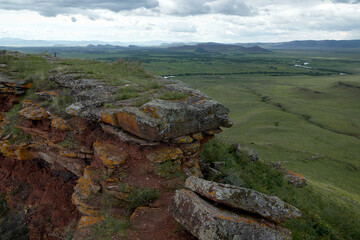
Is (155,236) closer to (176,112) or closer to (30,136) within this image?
(176,112)

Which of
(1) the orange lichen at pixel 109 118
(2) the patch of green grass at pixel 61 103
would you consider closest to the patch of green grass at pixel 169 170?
(1) the orange lichen at pixel 109 118

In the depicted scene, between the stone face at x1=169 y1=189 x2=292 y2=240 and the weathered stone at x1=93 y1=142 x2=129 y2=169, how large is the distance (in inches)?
149

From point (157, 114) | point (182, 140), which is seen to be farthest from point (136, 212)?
point (157, 114)

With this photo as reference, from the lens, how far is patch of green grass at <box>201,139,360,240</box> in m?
11.6

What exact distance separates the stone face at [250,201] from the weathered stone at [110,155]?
4.15 m

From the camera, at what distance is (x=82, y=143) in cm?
1202

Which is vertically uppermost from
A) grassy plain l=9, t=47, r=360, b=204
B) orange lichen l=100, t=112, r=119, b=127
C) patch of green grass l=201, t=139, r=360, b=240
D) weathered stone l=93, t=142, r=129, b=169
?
orange lichen l=100, t=112, r=119, b=127

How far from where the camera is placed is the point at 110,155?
10555 mm

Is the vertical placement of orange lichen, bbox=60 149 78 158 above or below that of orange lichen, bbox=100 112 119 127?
below

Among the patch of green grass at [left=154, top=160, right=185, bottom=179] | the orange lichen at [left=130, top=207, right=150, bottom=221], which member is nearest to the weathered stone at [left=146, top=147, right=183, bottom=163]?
the patch of green grass at [left=154, top=160, right=185, bottom=179]

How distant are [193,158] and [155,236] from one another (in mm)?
4447

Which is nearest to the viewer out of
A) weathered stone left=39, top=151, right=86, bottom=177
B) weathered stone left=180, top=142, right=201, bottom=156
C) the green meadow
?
weathered stone left=180, top=142, right=201, bottom=156

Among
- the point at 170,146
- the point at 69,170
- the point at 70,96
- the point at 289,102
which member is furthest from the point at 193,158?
the point at 289,102

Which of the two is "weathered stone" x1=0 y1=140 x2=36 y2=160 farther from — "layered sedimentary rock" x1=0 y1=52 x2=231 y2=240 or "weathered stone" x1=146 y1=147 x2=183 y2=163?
"weathered stone" x1=146 y1=147 x2=183 y2=163
